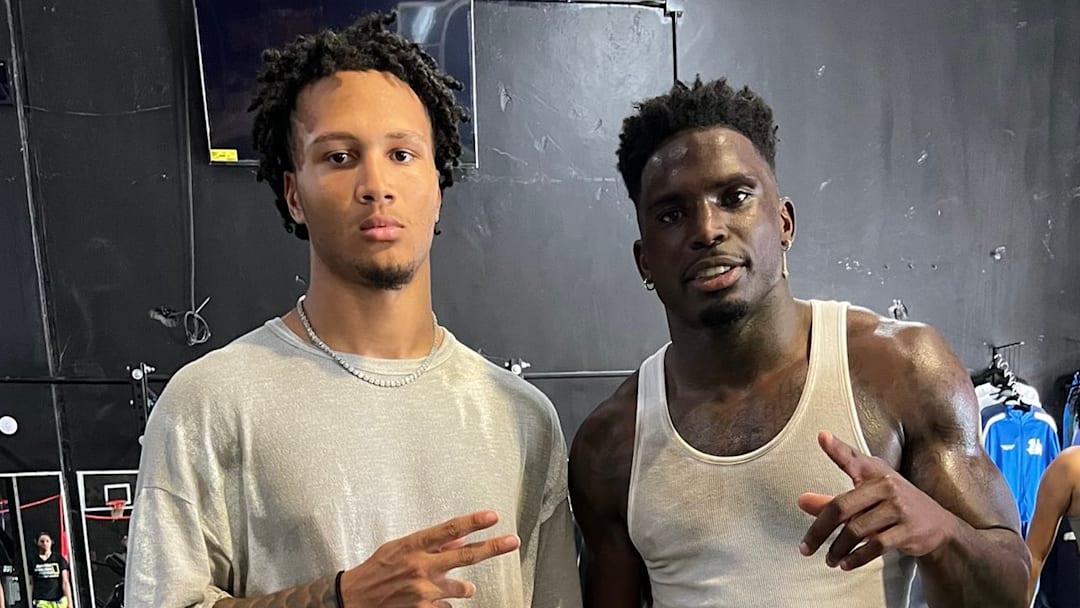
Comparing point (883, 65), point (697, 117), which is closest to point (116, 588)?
point (697, 117)

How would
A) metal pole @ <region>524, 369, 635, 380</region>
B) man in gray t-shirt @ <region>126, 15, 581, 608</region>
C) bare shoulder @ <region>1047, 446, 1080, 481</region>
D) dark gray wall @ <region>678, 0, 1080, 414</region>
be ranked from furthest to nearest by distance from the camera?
dark gray wall @ <region>678, 0, 1080, 414</region> → metal pole @ <region>524, 369, 635, 380</region> → bare shoulder @ <region>1047, 446, 1080, 481</region> → man in gray t-shirt @ <region>126, 15, 581, 608</region>

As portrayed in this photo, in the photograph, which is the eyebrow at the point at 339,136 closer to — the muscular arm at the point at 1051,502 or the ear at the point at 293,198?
the ear at the point at 293,198

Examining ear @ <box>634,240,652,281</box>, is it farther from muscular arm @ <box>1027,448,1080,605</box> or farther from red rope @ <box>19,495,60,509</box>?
red rope @ <box>19,495,60,509</box>

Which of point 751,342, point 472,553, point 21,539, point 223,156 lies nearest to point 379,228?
point 472,553

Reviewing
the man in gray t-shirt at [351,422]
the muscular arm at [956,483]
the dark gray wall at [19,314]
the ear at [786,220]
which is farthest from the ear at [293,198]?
the dark gray wall at [19,314]

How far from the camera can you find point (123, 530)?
7.08 ft

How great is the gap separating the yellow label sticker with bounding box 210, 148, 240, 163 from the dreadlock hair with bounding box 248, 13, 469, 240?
1.05 meters

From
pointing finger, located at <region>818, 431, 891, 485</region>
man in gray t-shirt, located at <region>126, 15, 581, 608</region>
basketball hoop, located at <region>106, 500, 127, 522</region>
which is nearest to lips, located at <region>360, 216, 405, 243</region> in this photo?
man in gray t-shirt, located at <region>126, 15, 581, 608</region>

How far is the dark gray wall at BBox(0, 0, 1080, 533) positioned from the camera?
2.17m

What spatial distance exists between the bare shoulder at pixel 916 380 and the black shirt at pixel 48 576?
80.5 inches

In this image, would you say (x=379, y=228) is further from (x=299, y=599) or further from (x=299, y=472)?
(x=299, y=599)

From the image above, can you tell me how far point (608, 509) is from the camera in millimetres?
1307

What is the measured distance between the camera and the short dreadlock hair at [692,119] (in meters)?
1.27

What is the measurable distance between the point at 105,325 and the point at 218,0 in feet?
3.03
